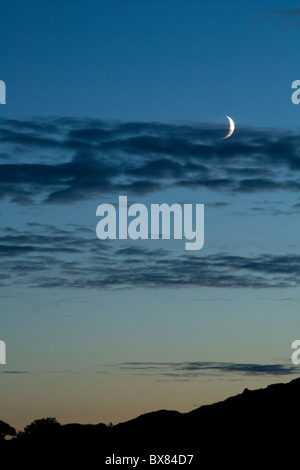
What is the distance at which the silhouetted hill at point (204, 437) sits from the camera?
7962 cm

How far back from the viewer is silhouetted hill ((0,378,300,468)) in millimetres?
79625

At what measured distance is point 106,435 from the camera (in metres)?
87.9

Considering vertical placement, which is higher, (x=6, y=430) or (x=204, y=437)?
(x=6, y=430)

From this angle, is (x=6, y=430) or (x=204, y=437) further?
(x=6, y=430)

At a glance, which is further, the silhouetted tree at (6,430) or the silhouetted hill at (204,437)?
the silhouetted tree at (6,430)

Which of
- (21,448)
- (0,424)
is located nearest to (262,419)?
(21,448)

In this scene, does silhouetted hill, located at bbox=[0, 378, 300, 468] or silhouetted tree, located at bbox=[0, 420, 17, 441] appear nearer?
silhouetted hill, located at bbox=[0, 378, 300, 468]

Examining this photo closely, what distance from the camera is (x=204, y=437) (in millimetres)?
83125
